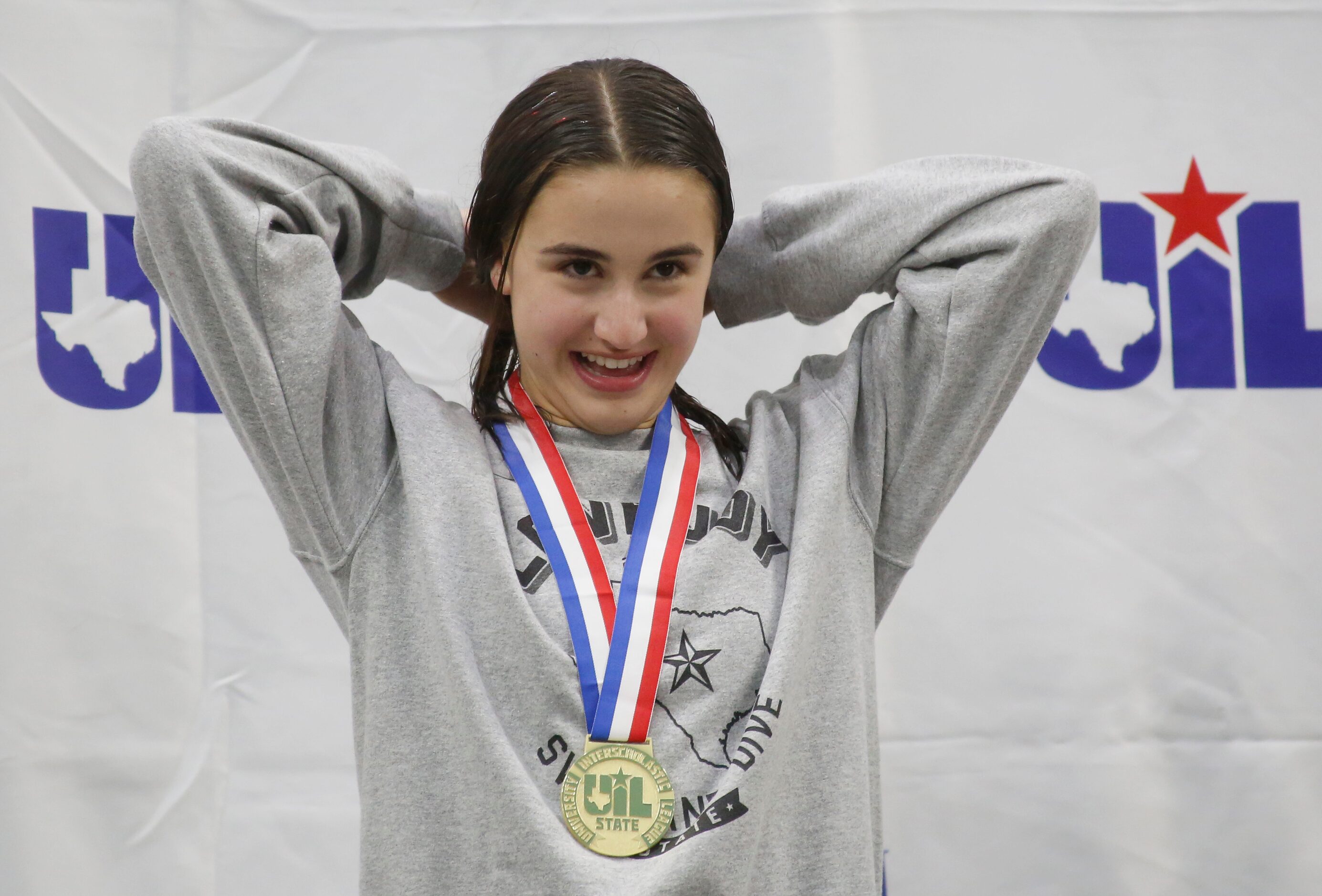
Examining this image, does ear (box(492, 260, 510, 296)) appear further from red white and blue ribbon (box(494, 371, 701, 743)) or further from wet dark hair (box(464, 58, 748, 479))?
red white and blue ribbon (box(494, 371, 701, 743))

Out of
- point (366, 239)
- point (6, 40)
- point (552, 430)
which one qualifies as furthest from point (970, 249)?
point (6, 40)

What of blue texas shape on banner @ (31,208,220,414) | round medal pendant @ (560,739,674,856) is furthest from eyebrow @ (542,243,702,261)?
blue texas shape on banner @ (31,208,220,414)

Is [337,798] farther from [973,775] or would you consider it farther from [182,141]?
[182,141]

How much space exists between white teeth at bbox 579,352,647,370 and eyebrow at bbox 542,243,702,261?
0.10 m

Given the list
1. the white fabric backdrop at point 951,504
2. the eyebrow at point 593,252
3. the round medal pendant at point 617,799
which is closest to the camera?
the round medal pendant at point 617,799

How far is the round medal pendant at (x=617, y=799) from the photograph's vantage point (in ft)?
3.17

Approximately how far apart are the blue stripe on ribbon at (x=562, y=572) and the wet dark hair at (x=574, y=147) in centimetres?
6

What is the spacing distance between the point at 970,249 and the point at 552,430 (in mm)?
439

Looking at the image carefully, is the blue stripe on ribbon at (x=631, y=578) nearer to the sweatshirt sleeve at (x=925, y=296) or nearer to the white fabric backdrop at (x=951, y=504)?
the sweatshirt sleeve at (x=925, y=296)

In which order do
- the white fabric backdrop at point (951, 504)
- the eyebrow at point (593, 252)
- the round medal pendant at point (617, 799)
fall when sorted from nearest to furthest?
the round medal pendant at point (617, 799), the eyebrow at point (593, 252), the white fabric backdrop at point (951, 504)

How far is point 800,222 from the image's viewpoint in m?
1.24

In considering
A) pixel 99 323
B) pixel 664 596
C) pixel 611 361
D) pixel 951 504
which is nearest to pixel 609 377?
pixel 611 361

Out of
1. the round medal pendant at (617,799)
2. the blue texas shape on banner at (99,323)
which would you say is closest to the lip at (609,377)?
the round medal pendant at (617,799)

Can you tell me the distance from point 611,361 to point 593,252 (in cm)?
12
